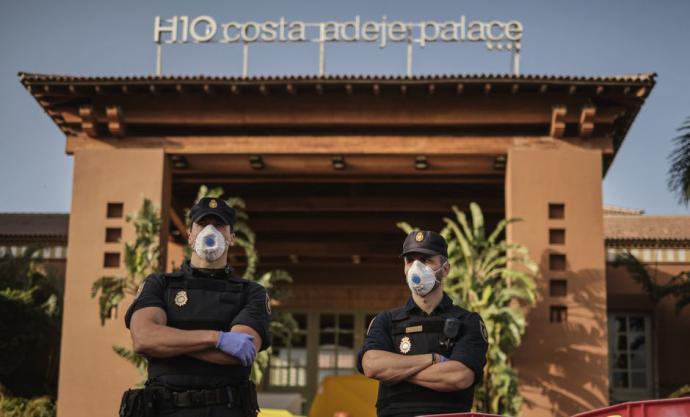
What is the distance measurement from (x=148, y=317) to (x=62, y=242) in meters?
15.6

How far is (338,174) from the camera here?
14.0 meters

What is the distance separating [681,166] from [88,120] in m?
8.98

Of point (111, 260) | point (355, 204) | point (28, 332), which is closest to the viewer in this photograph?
point (111, 260)

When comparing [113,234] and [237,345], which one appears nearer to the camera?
[237,345]

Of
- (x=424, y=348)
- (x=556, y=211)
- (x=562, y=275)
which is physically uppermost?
(x=556, y=211)

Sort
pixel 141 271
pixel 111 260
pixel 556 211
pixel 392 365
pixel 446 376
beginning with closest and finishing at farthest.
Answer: pixel 446 376 → pixel 392 365 → pixel 141 271 → pixel 556 211 → pixel 111 260

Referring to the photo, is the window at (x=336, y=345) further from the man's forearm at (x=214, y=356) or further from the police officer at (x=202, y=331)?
the man's forearm at (x=214, y=356)

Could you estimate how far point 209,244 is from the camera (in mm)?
4293

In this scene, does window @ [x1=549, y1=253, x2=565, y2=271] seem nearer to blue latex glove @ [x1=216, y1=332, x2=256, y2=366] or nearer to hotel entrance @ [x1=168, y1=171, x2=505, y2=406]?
hotel entrance @ [x1=168, y1=171, x2=505, y2=406]

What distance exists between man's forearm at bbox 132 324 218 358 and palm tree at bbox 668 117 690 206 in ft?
38.4

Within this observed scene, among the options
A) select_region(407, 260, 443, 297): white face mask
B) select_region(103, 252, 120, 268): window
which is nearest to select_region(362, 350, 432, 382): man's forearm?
select_region(407, 260, 443, 297): white face mask

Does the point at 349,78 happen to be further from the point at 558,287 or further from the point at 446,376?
the point at 446,376

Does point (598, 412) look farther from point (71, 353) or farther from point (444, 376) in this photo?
point (71, 353)

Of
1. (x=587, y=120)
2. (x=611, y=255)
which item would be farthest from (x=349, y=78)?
(x=611, y=255)
